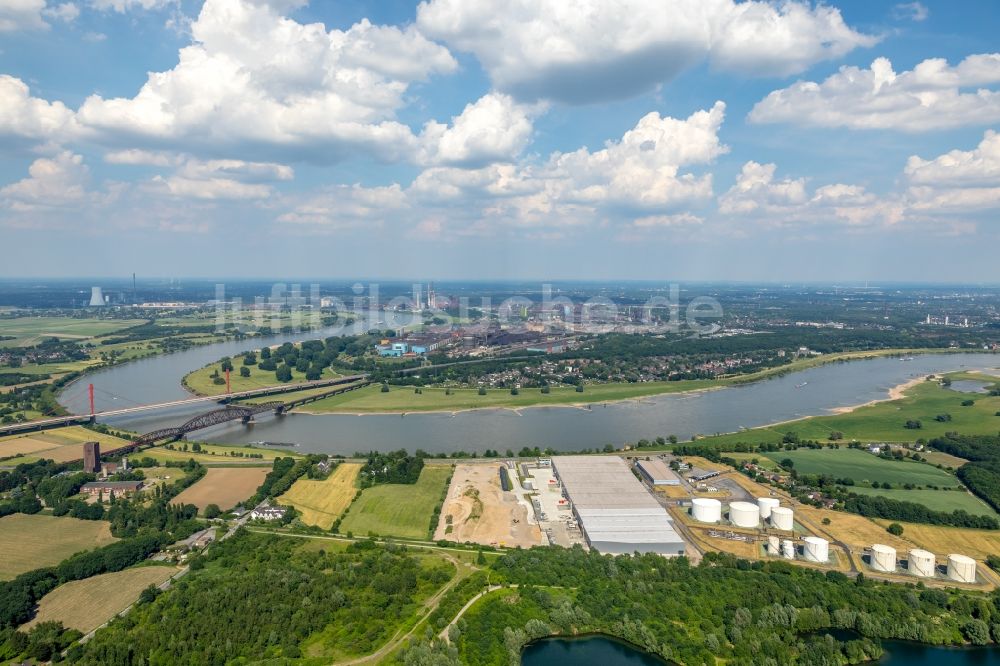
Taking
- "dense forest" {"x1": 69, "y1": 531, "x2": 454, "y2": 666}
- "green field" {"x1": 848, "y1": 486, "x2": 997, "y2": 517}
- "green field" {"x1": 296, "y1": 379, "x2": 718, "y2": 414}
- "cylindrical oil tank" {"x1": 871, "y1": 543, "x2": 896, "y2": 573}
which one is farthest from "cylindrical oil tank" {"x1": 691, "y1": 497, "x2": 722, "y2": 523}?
"green field" {"x1": 296, "y1": 379, "x2": 718, "y2": 414}

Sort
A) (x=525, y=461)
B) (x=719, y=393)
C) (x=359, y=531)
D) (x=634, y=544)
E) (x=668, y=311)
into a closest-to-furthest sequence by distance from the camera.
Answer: (x=634, y=544)
(x=359, y=531)
(x=525, y=461)
(x=719, y=393)
(x=668, y=311)

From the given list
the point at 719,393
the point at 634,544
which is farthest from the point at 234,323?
the point at 634,544

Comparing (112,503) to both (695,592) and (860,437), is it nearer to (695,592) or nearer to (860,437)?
(695,592)

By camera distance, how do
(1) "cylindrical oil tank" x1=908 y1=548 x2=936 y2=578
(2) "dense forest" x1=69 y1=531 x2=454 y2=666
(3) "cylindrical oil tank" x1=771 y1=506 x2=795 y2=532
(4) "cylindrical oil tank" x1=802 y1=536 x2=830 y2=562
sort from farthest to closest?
(3) "cylindrical oil tank" x1=771 y1=506 x2=795 y2=532 → (4) "cylindrical oil tank" x1=802 y1=536 x2=830 y2=562 → (1) "cylindrical oil tank" x1=908 y1=548 x2=936 y2=578 → (2) "dense forest" x1=69 y1=531 x2=454 y2=666

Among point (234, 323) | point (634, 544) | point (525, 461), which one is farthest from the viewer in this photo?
point (234, 323)

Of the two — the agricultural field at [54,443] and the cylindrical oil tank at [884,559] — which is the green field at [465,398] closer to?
the agricultural field at [54,443]

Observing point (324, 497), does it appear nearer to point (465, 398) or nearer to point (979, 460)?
point (465, 398)

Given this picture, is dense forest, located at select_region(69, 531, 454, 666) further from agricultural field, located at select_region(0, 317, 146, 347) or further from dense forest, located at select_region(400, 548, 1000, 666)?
agricultural field, located at select_region(0, 317, 146, 347)
